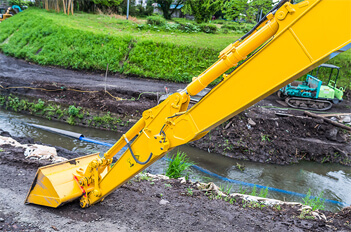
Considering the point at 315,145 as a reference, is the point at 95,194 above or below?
above

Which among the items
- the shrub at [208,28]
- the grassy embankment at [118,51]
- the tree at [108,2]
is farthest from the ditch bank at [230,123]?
the tree at [108,2]

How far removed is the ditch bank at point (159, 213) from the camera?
15.7 feet

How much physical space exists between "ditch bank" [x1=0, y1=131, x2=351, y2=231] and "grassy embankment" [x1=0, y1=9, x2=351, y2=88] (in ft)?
37.0

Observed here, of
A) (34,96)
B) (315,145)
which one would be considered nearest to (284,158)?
(315,145)

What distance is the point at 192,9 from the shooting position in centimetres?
2673

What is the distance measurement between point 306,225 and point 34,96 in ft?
40.2

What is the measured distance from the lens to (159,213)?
527 centimetres

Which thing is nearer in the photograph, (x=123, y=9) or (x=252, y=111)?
(x=252, y=111)

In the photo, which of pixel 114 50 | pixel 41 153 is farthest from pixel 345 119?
pixel 114 50

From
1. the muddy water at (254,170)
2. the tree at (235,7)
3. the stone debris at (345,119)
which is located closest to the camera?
the muddy water at (254,170)

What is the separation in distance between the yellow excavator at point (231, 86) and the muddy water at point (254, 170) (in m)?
4.12

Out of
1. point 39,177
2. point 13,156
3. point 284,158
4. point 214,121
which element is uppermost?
point 214,121

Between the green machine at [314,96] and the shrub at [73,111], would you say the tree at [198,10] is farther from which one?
the shrub at [73,111]

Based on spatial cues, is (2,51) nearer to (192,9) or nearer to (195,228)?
(192,9)
